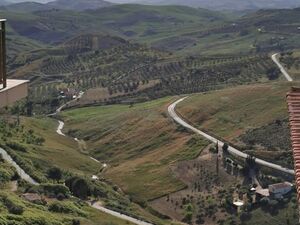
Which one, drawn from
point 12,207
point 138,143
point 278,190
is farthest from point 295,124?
point 138,143

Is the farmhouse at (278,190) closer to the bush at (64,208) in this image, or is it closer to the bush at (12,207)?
the bush at (64,208)

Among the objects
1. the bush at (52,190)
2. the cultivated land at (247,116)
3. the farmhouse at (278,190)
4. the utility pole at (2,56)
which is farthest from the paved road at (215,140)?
the utility pole at (2,56)

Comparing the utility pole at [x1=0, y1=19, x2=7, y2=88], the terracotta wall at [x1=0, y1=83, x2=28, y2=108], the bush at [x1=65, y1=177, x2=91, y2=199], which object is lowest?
the bush at [x1=65, y1=177, x2=91, y2=199]

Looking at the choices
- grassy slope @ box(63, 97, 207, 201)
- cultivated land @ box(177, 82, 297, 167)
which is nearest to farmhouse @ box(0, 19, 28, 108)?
grassy slope @ box(63, 97, 207, 201)

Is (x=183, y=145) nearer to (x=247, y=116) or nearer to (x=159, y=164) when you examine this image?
(x=159, y=164)

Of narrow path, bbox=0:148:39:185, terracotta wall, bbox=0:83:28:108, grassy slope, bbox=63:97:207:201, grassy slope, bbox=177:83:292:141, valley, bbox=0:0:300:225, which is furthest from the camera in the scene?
grassy slope, bbox=177:83:292:141

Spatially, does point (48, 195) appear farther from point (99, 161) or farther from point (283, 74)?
point (283, 74)

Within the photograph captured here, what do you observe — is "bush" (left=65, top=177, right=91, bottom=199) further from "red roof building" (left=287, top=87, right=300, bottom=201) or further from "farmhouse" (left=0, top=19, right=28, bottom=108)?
"red roof building" (left=287, top=87, right=300, bottom=201)

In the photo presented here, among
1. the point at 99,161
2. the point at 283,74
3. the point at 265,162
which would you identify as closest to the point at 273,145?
the point at 265,162

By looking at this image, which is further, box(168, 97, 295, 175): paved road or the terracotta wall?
box(168, 97, 295, 175): paved road
